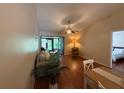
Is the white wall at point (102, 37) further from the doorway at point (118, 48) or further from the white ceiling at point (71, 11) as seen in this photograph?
the doorway at point (118, 48)

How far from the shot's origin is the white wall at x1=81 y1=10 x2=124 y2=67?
4.49 metres

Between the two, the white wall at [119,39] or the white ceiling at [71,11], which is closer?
the white ceiling at [71,11]

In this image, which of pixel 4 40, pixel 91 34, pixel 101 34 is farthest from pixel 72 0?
pixel 91 34

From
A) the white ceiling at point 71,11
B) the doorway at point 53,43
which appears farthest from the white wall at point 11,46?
the doorway at point 53,43

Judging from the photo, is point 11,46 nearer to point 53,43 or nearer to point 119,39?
point 53,43

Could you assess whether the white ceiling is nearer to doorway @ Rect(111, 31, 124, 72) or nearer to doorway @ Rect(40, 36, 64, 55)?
doorway @ Rect(111, 31, 124, 72)

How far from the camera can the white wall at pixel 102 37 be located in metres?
4.49

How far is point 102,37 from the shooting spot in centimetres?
544

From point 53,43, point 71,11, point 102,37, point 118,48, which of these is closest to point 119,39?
point 118,48

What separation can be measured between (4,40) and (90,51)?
21.0ft

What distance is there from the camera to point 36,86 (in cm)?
313

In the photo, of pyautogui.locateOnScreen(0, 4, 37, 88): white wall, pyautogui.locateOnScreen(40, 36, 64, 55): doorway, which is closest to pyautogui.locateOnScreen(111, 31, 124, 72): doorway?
pyautogui.locateOnScreen(40, 36, 64, 55): doorway
